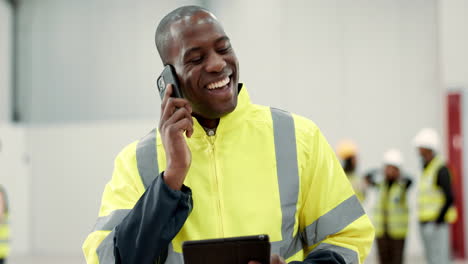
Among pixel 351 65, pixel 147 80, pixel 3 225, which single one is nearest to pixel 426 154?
pixel 351 65

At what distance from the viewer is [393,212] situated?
25.6 feet

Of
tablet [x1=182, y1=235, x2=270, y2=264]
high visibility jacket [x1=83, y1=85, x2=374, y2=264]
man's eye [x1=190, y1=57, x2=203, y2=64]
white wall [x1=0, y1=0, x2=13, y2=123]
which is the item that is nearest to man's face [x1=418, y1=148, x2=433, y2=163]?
high visibility jacket [x1=83, y1=85, x2=374, y2=264]

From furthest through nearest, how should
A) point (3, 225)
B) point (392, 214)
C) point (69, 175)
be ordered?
point (69, 175), point (392, 214), point (3, 225)

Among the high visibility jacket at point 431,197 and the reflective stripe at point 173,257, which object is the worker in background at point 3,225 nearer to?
the high visibility jacket at point 431,197

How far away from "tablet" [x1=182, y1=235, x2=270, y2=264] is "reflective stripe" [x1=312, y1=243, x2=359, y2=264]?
0.85 feet

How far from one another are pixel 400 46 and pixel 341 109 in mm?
1428

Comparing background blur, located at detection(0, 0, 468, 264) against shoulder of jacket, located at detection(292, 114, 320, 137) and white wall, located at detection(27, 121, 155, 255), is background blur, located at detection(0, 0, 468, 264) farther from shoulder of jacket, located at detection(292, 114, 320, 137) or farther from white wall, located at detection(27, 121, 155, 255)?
shoulder of jacket, located at detection(292, 114, 320, 137)

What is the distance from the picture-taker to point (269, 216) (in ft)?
5.40

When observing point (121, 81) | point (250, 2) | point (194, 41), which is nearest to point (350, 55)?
point (250, 2)

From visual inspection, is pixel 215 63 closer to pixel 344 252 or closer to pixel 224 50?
pixel 224 50

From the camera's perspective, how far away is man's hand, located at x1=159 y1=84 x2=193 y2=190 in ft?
5.08

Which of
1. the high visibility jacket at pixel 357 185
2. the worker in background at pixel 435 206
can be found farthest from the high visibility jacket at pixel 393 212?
the worker in background at pixel 435 206

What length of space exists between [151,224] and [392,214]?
6722 millimetres

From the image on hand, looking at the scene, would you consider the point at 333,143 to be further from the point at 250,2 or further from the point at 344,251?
the point at 344,251
